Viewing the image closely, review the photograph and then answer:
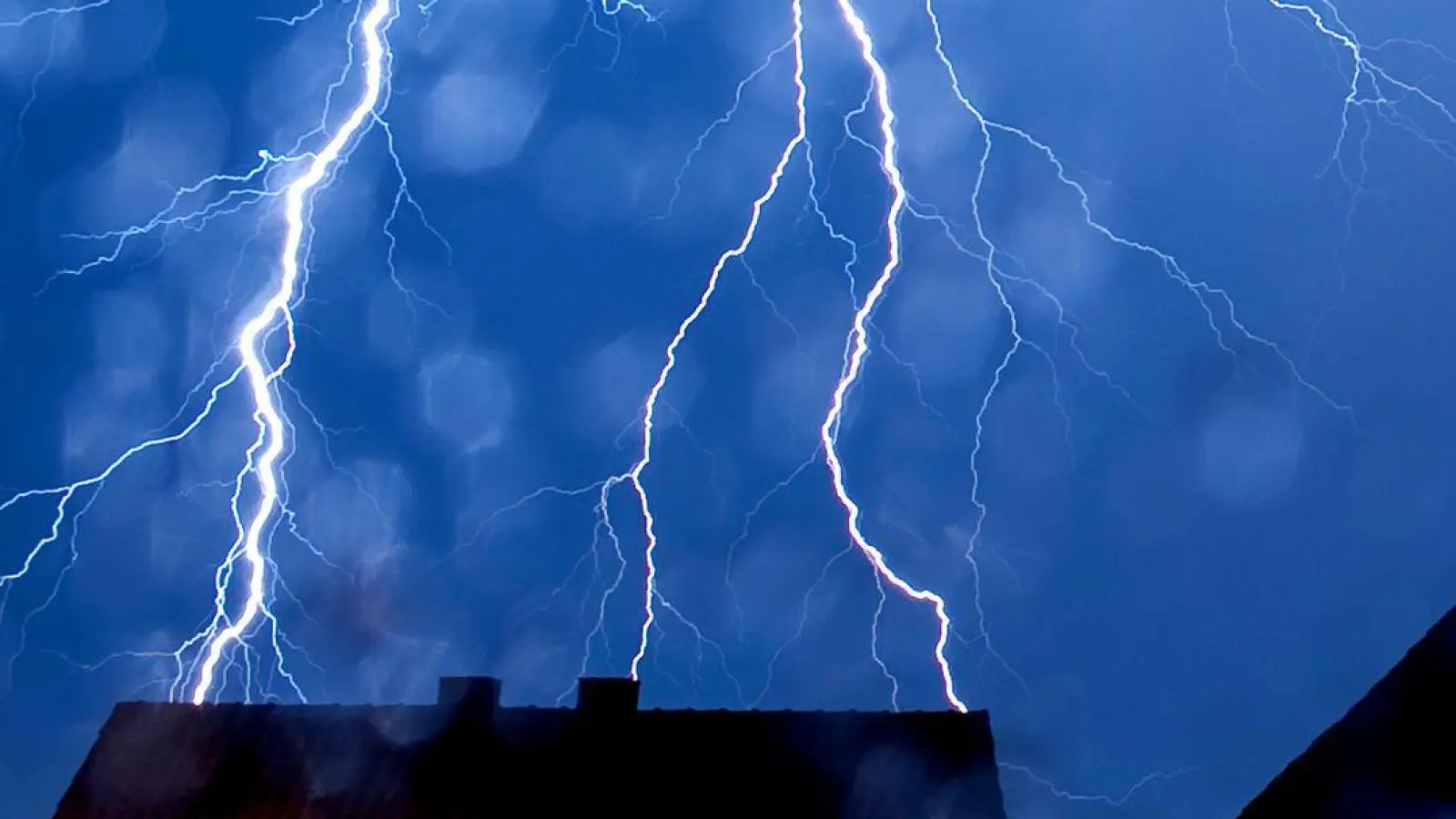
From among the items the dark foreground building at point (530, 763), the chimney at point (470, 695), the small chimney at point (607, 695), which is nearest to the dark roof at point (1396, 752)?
the dark foreground building at point (530, 763)

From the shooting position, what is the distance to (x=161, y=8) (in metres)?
22.1

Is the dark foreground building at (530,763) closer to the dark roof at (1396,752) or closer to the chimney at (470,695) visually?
the chimney at (470,695)

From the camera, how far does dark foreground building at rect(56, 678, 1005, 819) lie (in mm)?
8195

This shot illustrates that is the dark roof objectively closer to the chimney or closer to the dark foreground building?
the dark foreground building

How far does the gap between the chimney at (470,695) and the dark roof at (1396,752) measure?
20.5 ft

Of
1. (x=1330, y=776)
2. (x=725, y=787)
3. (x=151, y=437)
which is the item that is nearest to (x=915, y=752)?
(x=725, y=787)

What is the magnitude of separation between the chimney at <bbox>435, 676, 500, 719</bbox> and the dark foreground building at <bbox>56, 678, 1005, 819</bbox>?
0.01 m

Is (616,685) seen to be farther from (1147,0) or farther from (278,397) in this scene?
(1147,0)

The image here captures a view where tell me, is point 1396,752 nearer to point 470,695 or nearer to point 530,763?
point 530,763

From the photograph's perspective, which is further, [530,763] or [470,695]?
[470,695]

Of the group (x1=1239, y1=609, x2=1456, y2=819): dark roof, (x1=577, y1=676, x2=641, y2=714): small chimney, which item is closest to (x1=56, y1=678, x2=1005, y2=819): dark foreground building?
(x1=577, y1=676, x2=641, y2=714): small chimney

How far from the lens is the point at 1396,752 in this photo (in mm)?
4004

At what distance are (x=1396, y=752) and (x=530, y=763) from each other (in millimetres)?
6193

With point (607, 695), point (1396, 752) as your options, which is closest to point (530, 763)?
point (607, 695)
